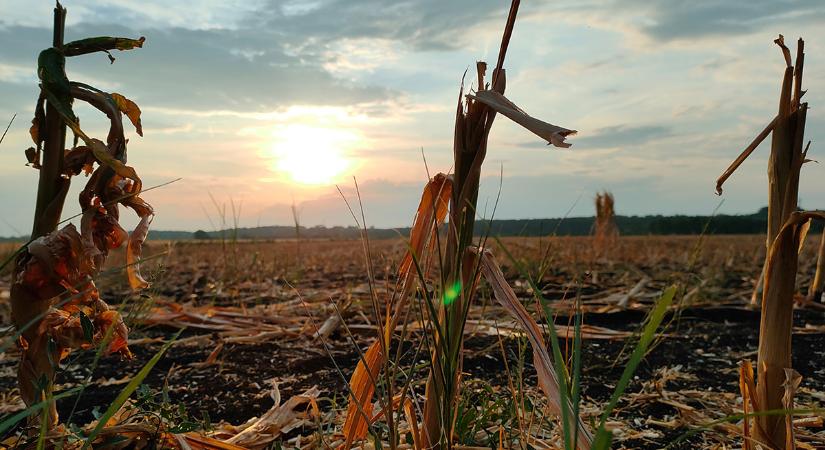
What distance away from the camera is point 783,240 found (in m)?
1.29

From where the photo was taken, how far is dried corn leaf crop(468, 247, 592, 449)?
3.61 feet

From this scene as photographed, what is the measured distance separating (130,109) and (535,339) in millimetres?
1015

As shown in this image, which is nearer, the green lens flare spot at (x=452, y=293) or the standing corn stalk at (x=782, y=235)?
the green lens flare spot at (x=452, y=293)

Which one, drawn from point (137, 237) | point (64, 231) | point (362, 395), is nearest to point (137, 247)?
point (137, 237)

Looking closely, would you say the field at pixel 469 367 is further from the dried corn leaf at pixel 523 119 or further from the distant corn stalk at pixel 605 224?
the distant corn stalk at pixel 605 224

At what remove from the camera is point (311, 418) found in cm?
191

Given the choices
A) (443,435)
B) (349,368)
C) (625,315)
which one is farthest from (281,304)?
(443,435)

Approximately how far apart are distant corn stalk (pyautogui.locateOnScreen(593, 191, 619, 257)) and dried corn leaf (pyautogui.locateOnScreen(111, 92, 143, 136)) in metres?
8.74

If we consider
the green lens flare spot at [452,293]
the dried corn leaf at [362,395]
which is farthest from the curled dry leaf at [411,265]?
the green lens flare spot at [452,293]

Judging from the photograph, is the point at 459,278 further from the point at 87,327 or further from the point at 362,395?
the point at 87,327

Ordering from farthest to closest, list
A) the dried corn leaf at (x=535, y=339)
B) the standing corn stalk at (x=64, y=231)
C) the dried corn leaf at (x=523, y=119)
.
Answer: the standing corn stalk at (x=64, y=231)
the dried corn leaf at (x=535, y=339)
the dried corn leaf at (x=523, y=119)

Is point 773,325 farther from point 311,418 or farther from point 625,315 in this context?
point 625,315

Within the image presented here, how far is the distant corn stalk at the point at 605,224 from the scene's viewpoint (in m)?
9.50

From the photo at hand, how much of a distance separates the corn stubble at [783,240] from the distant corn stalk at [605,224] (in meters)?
8.31
